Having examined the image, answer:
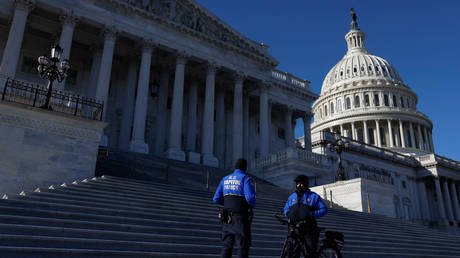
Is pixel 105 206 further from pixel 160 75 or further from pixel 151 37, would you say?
pixel 160 75

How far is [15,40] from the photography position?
2175 cm

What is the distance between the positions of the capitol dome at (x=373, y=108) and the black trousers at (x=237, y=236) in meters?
78.3

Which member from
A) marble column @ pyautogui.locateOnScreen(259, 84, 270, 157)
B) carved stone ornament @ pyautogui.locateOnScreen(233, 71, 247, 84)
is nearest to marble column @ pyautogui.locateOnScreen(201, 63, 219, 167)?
carved stone ornament @ pyautogui.locateOnScreen(233, 71, 247, 84)

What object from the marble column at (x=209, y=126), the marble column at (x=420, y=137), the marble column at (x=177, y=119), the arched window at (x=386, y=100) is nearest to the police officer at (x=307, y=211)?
the marble column at (x=177, y=119)

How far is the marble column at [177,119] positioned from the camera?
26.2 m

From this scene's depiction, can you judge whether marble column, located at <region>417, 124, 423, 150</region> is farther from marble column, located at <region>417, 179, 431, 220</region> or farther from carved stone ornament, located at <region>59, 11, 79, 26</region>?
carved stone ornament, located at <region>59, 11, 79, 26</region>

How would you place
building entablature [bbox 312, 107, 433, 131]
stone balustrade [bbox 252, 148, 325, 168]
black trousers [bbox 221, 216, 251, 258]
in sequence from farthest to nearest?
building entablature [bbox 312, 107, 433, 131]
stone balustrade [bbox 252, 148, 325, 168]
black trousers [bbox 221, 216, 251, 258]

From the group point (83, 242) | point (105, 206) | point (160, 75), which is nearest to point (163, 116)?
point (160, 75)

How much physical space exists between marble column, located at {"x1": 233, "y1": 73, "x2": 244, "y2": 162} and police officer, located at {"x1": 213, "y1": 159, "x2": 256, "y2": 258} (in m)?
23.7

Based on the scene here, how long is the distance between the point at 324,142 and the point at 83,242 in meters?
45.8

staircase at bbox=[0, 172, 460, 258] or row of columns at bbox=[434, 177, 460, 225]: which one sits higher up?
row of columns at bbox=[434, 177, 460, 225]

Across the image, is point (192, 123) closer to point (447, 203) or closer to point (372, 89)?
point (447, 203)

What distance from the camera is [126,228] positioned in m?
9.11

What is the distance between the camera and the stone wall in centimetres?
1339
